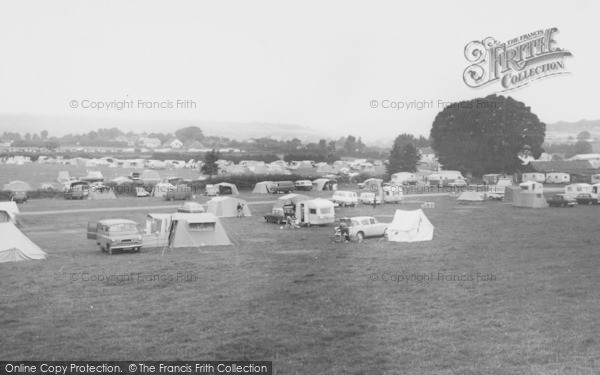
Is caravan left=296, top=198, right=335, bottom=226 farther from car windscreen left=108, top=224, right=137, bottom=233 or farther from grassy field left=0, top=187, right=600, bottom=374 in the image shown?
car windscreen left=108, top=224, right=137, bottom=233

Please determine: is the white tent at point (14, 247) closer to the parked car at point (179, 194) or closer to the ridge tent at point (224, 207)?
the ridge tent at point (224, 207)

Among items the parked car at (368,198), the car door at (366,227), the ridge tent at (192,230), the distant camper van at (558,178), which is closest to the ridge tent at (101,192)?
the parked car at (368,198)

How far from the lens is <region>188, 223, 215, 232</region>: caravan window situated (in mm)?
21047

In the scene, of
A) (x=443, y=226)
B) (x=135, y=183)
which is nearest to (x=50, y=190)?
(x=135, y=183)

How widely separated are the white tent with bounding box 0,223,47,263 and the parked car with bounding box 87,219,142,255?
85.5 inches

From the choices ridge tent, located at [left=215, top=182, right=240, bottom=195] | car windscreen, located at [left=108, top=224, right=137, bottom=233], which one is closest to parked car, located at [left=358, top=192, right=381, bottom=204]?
ridge tent, located at [left=215, top=182, right=240, bottom=195]

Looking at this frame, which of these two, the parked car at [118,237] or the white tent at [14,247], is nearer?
the white tent at [14,247]

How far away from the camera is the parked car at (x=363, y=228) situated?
74.8ft

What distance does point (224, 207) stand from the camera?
105 ft

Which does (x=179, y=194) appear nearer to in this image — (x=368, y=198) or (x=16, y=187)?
(x=16, y=187)

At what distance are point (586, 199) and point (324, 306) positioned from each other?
109 feet

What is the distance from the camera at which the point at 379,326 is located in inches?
419

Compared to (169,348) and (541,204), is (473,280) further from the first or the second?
(541,204)

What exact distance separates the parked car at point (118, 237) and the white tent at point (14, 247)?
2.17 m
